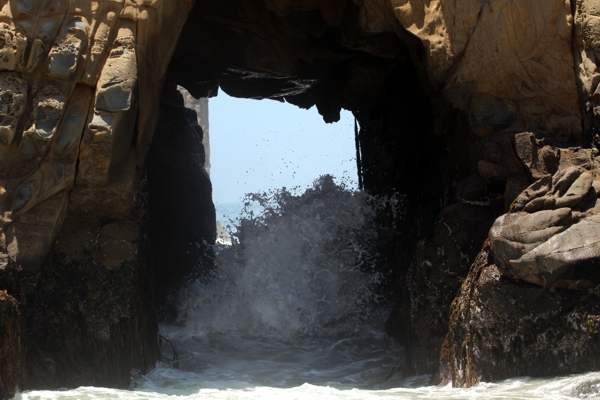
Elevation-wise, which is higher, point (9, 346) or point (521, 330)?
point (9, 346)

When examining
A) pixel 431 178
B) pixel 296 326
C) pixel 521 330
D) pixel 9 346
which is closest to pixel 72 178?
pixel 9 346

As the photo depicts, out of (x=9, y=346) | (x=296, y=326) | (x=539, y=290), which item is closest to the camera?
(x=9, y=346)

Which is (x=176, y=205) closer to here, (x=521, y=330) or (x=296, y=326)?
(x=296, y=326)

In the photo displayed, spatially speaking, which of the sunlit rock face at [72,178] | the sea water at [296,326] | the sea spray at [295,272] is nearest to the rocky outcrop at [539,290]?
the sea water at [296,326]

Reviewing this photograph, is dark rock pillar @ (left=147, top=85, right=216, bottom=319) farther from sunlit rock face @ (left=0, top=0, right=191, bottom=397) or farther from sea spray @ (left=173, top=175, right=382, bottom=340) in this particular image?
sunlit rock face @ (left=0, top=0, right=191, bottom=397)

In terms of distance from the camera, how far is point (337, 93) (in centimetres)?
821

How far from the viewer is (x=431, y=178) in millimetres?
6820

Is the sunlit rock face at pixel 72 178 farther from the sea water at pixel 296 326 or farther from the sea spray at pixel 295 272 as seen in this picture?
the sea spray at pixel 295 272

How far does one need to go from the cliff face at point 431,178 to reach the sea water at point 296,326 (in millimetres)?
340

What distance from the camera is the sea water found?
4.57 m

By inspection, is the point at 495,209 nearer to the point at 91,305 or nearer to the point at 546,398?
the point at 546,398

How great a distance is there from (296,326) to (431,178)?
7.79 feet

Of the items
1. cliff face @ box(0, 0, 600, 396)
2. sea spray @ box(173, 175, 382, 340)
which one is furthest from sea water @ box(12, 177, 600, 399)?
cliff face @ box(0, 0, 600, 396)

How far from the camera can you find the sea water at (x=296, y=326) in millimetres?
4574
